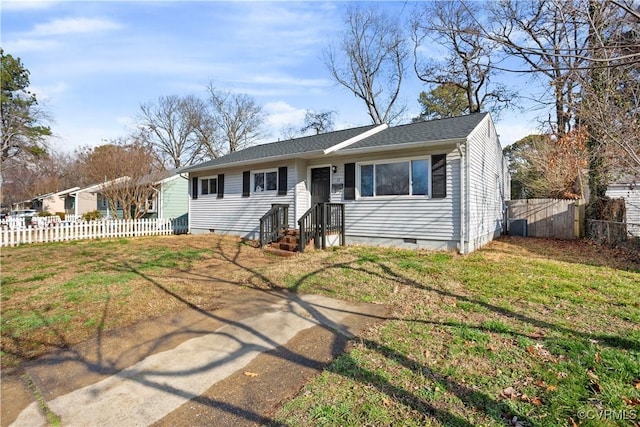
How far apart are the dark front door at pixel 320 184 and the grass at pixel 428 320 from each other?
282cm

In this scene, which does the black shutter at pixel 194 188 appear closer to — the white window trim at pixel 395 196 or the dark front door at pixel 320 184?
the dark front door at pixel 320 184

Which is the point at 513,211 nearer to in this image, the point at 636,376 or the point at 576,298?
the point at 576,298

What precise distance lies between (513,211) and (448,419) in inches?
568

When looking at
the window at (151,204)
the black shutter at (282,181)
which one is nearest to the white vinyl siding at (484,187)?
the black shutter at (282,181)

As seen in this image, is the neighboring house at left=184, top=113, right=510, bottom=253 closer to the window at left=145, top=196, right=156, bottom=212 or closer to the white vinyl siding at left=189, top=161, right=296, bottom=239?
the white vinyl siding at left=189, top=161, right=296, bottom=239

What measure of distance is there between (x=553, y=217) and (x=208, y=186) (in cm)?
1491

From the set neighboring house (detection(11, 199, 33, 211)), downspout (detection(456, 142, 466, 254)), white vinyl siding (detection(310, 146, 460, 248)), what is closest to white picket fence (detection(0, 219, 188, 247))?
white vinyl siding (detection(310, 146, 460, 248))

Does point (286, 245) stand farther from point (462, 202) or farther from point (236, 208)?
point (462, 202)

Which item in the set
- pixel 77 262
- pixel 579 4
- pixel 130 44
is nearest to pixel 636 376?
pixel 579 4

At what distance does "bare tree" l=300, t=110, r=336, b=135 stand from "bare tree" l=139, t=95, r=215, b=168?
35.8 feet

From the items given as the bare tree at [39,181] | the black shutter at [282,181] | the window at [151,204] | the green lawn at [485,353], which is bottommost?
the green lawn at [485,353]

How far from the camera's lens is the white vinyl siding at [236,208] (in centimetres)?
1164

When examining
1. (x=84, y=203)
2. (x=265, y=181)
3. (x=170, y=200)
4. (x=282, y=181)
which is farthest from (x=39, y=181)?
(x=282, y=181)

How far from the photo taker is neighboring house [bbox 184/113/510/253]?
27.7 ft
